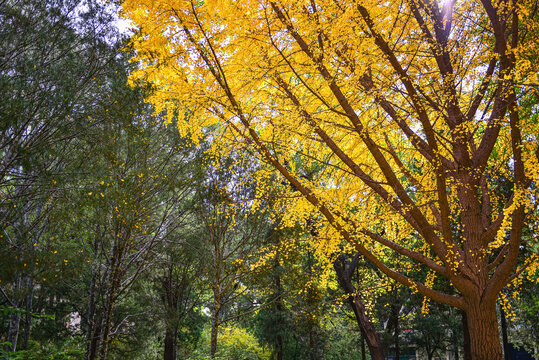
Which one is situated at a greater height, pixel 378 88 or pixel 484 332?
pixel 378 88

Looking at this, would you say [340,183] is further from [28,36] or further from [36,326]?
[36,326]

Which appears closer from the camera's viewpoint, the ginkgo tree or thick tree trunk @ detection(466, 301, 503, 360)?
the ginkgo tree

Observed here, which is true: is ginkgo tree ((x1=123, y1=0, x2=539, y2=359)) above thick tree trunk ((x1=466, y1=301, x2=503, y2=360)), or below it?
above

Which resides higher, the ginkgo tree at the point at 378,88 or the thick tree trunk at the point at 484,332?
the ginkgo tree at the point at 378,88

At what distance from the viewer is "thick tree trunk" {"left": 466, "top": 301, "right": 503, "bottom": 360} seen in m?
4.40

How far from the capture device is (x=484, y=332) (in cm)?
448

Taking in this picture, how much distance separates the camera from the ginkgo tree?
400 centimetres

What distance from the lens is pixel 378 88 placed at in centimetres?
435

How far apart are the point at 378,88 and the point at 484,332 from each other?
10.7 feet

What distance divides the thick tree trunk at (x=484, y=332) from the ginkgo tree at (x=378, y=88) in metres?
0.01

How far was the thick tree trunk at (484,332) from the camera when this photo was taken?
4.40m

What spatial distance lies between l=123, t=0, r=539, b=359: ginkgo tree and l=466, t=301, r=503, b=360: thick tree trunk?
0.01 meters

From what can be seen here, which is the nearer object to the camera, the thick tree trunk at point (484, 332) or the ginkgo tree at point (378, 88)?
the ginkgo tree at point (378, 88)

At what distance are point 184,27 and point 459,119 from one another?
3.63 meters
